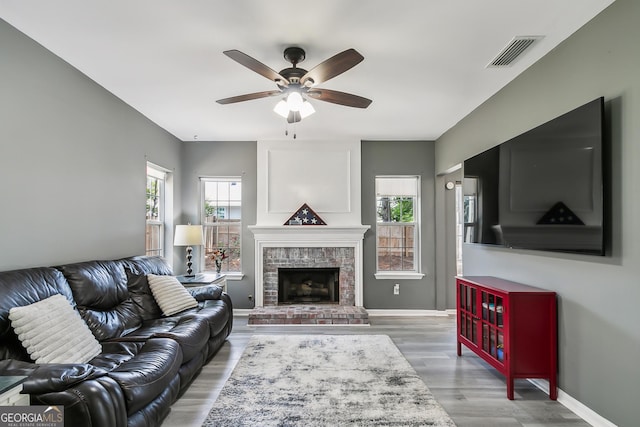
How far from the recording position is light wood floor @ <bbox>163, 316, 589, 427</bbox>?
2.36 metres

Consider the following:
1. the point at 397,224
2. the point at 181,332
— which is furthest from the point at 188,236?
the point at 397,224

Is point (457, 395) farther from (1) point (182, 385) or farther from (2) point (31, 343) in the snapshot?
(2) point (31, 343)

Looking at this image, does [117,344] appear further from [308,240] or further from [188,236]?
[308,240]

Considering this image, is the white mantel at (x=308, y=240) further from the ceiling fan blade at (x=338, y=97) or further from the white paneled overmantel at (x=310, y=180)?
the ceiling fan blade at (x=338, y=97)

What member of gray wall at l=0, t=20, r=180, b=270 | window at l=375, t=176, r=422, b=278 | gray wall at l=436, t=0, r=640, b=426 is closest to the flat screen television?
gray wall at l=436, t=0, r=640, b=426


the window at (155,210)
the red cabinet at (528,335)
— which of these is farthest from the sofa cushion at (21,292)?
the red cabinet at (528,335)

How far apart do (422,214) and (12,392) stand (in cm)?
497

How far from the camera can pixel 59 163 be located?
275 cm

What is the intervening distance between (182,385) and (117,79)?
9.10 feet

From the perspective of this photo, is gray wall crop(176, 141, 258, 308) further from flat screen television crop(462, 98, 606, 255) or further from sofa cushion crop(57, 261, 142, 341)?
flat screen television crop(462, 98, 606, 255)

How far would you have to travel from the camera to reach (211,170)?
17.6 feet

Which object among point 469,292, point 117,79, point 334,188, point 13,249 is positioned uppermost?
point 117,79

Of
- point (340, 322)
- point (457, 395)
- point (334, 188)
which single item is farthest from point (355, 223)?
point (457, 395)

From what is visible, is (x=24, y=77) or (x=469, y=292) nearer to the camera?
(x=24, y=77)
